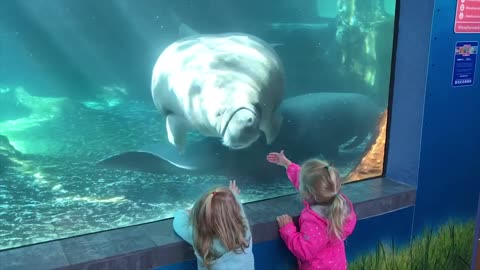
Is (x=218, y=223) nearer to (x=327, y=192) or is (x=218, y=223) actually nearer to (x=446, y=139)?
(x=327, y=192)

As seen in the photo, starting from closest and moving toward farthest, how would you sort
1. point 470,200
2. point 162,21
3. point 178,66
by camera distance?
point 162,21 < point 178,66 < point 470,200

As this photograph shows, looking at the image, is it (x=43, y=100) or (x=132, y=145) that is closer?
(x=43, y=100)

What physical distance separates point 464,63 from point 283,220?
1867 millimetres

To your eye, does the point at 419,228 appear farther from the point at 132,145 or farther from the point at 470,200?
the point at 132,145

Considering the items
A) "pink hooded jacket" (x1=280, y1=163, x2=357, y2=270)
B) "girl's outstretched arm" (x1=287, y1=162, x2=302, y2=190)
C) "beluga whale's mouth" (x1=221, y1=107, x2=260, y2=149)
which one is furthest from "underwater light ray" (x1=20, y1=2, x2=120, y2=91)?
"pink hooded jacket" (x1=280, y1=163, x2=357, y2=270)

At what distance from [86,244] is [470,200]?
2.95 meters

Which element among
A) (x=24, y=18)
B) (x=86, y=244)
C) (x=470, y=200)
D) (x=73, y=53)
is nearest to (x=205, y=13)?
(x=73, y=53)

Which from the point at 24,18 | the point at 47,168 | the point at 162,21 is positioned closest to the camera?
the point at 24,18

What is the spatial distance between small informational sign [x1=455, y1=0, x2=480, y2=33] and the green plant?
1.48m

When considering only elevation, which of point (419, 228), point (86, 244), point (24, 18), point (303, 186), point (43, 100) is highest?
point (24, 18)

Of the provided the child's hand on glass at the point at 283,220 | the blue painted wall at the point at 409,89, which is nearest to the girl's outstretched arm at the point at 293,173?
the child's hand on glass at the point at 283,220

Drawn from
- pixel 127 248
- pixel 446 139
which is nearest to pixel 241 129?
pixel 127 248

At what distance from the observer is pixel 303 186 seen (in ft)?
8.28

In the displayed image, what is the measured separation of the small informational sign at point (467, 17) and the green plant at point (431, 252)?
148 cm
